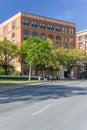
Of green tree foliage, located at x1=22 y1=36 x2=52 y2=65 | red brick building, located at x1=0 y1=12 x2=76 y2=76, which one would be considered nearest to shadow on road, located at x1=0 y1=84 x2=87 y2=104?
green tree foliage, located at x1=22 y1=36 x2=52 y2=65

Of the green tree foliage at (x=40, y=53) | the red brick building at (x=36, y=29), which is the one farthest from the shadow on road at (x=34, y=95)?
the red brick building at (x=36, y=29)

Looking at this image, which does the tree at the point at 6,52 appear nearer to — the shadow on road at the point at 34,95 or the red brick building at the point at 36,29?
the red brick building at the point at 36,29

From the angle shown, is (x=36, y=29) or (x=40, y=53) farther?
(x=36, y=29)

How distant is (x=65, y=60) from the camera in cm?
8038

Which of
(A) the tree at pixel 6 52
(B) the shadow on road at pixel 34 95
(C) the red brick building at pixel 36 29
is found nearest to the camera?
(B) the shadow on road at pixel 34 95

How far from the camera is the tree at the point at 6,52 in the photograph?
7744cm

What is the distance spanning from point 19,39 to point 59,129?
8619 cm

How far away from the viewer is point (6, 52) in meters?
78.1

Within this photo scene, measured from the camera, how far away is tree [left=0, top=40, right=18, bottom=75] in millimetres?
77438

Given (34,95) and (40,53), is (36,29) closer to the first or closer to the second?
(40,53)

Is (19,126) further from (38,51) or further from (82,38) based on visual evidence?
(82,38)

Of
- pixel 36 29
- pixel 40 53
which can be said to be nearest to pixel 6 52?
pixel 40 53

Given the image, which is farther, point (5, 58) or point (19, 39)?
point (19, 39)

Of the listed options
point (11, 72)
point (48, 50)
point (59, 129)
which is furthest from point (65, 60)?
point (59, 129)
